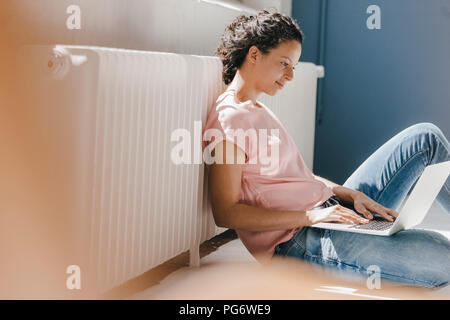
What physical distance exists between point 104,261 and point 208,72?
644 mm

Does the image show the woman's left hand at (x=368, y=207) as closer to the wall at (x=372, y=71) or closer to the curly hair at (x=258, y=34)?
the curly hair at (x=258, y=34)

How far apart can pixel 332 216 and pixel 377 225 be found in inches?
5.9

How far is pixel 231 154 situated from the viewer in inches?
63.7

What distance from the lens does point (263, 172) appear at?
1.71 meters

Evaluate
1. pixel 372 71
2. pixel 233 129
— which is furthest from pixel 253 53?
pixel 372 71

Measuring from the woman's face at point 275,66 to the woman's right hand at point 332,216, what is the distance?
35 centimetres

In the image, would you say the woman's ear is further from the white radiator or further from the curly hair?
the white radiator

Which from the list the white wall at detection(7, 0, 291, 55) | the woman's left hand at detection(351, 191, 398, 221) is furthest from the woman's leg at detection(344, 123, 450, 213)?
the white wall at detection(7, 0, 291, 55)

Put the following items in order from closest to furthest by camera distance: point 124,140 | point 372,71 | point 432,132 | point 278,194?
point 124,140, point 278,194, point 432,132, point 372,71

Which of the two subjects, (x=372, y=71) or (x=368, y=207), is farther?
Result: (x=372, y=71)

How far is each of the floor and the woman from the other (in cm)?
6

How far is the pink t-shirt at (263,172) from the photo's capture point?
1.67 metres

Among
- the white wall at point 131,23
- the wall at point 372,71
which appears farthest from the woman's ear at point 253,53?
the wall at point 372,71

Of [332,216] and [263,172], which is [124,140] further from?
[332,216]
